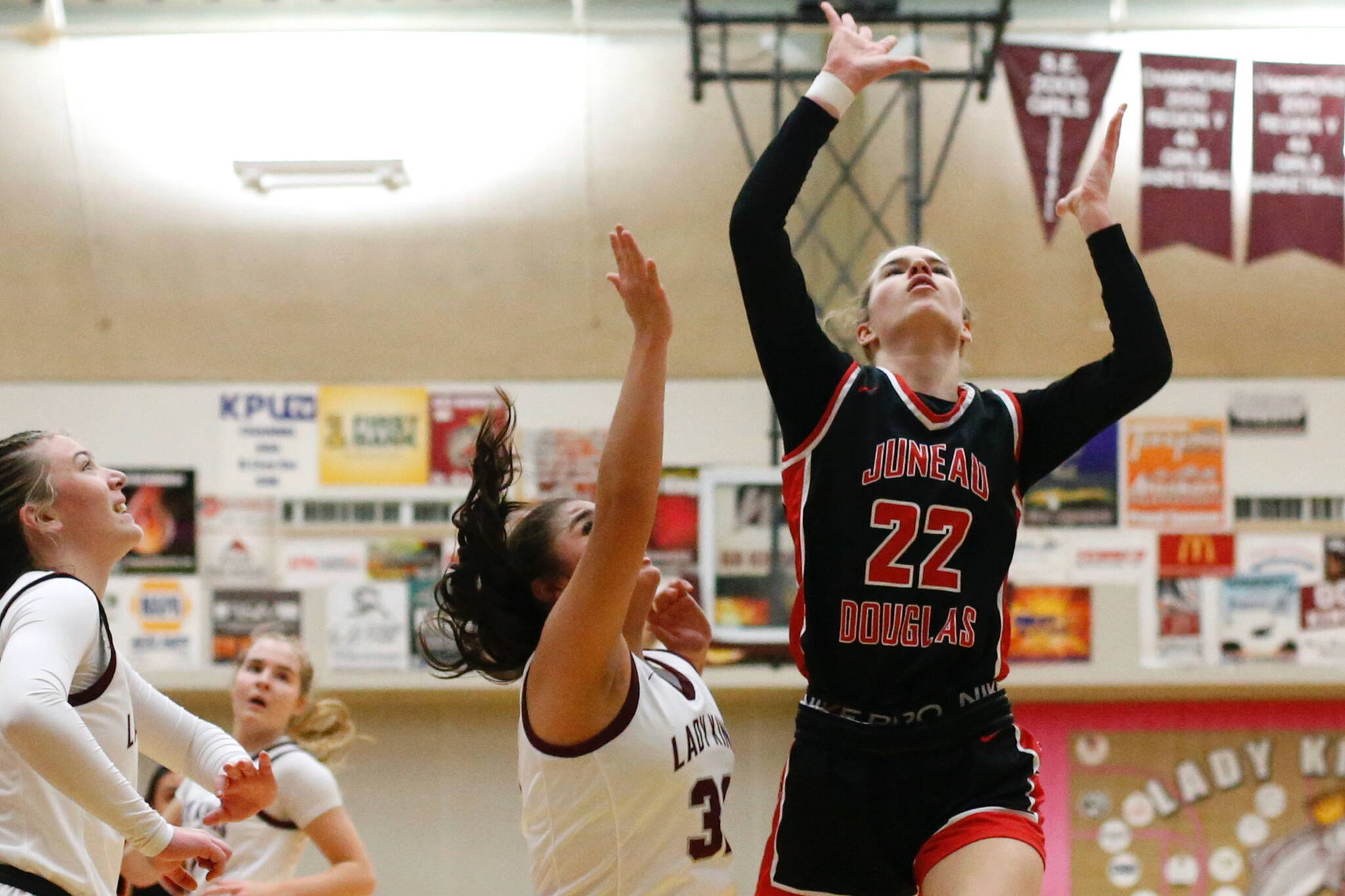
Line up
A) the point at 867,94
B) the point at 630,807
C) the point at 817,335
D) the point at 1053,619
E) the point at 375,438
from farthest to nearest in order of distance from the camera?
the point at 375,438 < the point at 867,94 < the point at 1053,619 < the point at 817,335 < the point at 630,807

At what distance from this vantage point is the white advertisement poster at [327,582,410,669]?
24.1 feet

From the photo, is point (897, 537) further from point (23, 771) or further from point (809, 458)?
point (23, 771)

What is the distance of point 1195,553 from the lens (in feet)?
23.8

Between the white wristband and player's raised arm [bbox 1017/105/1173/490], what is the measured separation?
50 cm

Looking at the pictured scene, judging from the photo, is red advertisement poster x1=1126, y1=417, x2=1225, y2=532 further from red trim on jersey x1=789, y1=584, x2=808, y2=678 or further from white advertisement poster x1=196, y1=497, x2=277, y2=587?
red trim on jersey x1=789, y1=584, x2=808, y2=678

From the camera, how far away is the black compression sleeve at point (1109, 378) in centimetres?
263

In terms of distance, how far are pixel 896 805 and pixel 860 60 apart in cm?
139

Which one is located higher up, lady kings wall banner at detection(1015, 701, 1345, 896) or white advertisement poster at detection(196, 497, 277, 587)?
white advertisement poster at detection(196, 497, 277, 587)

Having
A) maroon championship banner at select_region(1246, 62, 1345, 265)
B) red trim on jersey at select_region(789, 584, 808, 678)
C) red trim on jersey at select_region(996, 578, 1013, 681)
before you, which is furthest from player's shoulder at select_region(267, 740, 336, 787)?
maroon championship banner at select_region(1246, 62, 1345, 265)

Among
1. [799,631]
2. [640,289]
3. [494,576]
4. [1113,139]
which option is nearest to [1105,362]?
[1113,139]

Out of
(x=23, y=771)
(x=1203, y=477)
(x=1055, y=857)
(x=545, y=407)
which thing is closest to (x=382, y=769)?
(x=545, y=407)

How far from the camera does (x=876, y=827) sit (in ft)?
8.17

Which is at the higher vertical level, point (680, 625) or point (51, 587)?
point (51, 587)

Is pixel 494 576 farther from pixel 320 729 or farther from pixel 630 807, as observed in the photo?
pixel 320 729
